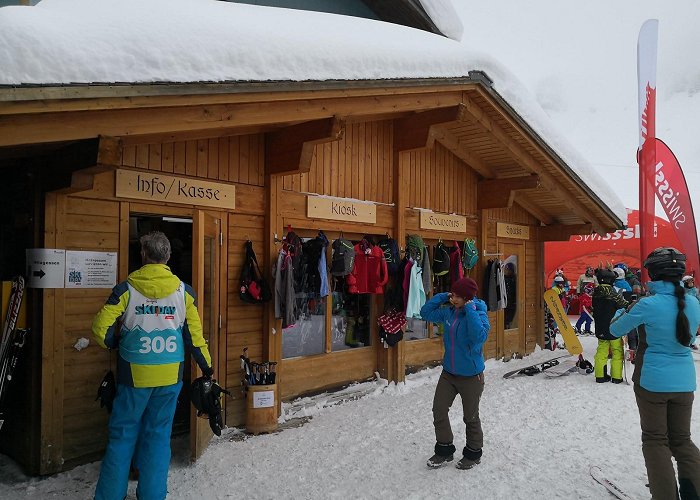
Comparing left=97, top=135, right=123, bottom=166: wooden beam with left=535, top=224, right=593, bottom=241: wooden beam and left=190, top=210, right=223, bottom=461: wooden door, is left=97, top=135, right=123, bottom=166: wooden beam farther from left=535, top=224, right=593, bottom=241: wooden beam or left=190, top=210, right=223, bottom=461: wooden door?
left=535, top=224, right=593, bottom=241: wooden beam

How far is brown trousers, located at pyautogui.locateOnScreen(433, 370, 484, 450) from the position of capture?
4328mm

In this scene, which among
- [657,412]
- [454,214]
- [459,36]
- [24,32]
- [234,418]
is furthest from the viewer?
[459,36]

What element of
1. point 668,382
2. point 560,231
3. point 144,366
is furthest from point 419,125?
point 560,231

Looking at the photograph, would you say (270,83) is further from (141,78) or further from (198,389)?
(198,389)

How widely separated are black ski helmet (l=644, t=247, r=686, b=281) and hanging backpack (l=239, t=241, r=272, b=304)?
11.8 ft

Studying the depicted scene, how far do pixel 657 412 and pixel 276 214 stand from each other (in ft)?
13.1

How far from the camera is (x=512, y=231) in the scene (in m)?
10.1

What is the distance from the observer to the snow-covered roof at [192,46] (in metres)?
2.80

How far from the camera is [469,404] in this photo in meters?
4.33

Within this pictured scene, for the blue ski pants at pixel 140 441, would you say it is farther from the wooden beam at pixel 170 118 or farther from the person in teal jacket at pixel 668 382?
the person in teal jacket at pixel 668 382

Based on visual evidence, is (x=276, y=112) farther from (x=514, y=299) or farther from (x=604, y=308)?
(x=514, y=299)

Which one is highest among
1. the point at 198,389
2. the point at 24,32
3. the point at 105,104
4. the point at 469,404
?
the point at 24,32

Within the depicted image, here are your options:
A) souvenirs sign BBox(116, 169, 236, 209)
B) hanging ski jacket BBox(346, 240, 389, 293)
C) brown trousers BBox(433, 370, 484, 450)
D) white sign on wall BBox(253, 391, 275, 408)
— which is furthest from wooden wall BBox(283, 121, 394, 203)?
brown trousers BBox(433, 370, 484, 450)

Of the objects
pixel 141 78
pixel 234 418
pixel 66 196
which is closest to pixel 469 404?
pixel 234 418
